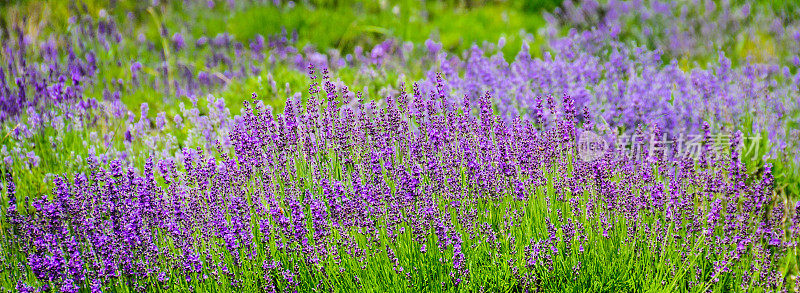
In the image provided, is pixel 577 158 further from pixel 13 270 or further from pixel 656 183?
pixel 13 270

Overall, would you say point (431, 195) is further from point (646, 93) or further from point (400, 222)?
point (646, 93)

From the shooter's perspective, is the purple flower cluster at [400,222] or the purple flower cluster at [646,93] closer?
the purple flower cluster at [400,222]

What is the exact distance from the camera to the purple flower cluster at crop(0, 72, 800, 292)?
266 cm

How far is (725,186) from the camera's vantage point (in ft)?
9.81

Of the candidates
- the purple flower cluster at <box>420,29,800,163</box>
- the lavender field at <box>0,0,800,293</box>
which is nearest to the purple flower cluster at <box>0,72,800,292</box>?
the lavender field at <box>0,0,800,293</box>

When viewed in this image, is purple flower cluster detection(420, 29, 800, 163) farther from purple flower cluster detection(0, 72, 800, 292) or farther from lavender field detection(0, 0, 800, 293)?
purple flower cluster detection(0, 72, 800, 292)

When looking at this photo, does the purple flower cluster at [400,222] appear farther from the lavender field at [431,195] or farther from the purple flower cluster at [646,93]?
the purple flower cluster at [646,93]

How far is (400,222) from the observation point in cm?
271

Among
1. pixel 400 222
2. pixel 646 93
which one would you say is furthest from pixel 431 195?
pixel 646 93

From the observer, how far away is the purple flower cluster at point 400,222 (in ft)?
8.73

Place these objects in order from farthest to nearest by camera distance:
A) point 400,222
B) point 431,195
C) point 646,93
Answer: point 646,93, point 431,195, point 400,222

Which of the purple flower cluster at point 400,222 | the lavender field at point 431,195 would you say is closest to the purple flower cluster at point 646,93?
the lavender field at point 431,195

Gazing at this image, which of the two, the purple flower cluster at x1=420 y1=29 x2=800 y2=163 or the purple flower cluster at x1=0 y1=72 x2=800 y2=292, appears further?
the purple flower cluster at x1=420 y1=29 x2=800 y2=163

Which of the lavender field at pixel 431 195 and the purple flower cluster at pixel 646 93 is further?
the purple flower cluster at pixel 646 93
